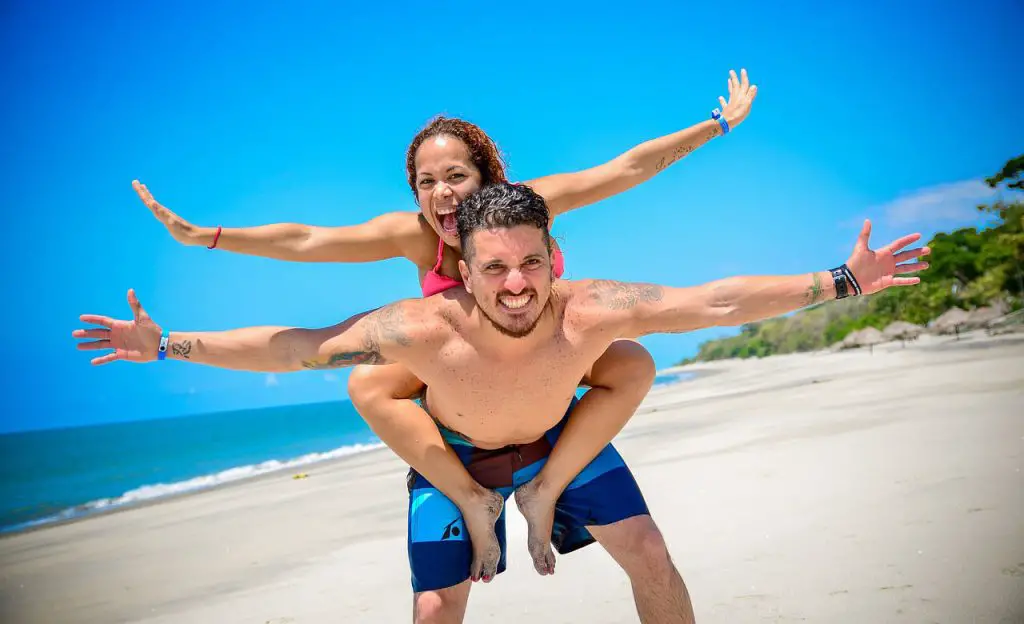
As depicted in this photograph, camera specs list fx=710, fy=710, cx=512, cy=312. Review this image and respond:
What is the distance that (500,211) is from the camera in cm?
305

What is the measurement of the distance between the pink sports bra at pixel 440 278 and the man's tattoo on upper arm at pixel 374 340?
50cm

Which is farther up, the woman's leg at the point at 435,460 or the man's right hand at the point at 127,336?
the man's right hand at the point at 127,336

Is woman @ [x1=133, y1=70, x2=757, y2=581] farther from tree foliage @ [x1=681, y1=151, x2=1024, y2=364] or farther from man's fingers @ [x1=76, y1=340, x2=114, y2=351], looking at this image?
tree foliage @ [x1=681, y1=151, x2=1024, y2=364]

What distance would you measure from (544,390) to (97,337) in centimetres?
192

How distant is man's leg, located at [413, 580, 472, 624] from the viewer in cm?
319

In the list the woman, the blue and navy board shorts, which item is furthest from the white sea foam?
the blue and navy board shorts

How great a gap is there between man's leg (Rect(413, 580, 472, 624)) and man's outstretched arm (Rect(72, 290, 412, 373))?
3.60ft

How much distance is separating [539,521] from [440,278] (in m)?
1.31

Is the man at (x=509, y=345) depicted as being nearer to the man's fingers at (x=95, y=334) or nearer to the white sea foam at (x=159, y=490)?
the man's fingers at (x=95, y=334)

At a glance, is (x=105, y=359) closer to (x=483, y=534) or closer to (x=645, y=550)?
(x=483, y=534)

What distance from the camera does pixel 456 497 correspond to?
342 centimetres

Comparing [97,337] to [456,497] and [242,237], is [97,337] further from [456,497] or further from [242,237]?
[456,497]

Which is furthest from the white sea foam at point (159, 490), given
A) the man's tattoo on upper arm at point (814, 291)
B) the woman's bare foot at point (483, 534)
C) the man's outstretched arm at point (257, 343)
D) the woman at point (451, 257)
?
the man's tattoo on upper arm at point (814, 291)

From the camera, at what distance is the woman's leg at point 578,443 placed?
3.46 metres
